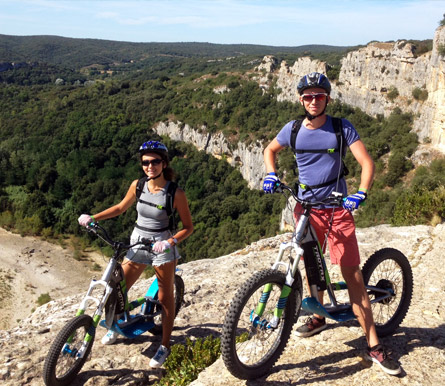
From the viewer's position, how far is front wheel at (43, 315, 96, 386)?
3.11m

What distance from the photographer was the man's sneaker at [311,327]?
141 inches

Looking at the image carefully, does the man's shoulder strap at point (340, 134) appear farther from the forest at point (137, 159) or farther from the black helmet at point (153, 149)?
the forest at point (137, 159)

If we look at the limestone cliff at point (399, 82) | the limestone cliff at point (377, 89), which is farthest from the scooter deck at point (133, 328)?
the limestone cliff at point (399, 82)

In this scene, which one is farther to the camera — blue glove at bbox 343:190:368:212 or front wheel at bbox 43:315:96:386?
front wheel at bbox 43:315:96:386

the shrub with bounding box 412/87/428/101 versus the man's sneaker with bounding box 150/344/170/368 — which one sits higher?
the shrub with bounding box 412/87/428/101

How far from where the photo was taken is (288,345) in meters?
3.48

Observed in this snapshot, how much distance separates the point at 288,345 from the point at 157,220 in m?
1.70

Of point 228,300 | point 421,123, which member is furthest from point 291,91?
point 228,300

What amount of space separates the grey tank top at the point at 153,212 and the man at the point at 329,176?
3.35 ft

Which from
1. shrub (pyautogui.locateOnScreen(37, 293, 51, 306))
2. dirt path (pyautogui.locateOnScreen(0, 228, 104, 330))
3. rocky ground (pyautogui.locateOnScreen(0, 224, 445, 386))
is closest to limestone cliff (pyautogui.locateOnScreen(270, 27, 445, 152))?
rocky ground (pyautogui.locateOnScreen(0, 224, 445, 386))

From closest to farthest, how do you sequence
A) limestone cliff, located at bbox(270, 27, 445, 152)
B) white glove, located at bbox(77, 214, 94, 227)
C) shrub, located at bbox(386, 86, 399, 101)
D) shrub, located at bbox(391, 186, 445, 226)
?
white glove, located at bbox(77, 214, 94, 227)
shrub, located at bbox(391, 186, 445, 226)
limestone cliff, located at bbox(270, 27, 445, 152)
shrub, located at bbox(386, 86, 399, 101)

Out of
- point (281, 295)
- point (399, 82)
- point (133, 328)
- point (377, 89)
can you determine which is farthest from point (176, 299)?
point (377, 89)

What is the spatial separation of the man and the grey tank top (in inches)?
40.2

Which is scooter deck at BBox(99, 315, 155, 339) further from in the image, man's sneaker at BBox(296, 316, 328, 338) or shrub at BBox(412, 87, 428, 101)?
shrub at BBox(412, 87, 428, 101)
